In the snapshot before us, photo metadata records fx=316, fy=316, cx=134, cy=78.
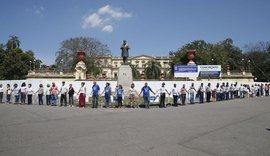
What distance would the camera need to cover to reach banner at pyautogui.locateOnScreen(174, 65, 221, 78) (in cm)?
4488

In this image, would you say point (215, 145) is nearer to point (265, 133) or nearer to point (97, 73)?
point (265, 133)

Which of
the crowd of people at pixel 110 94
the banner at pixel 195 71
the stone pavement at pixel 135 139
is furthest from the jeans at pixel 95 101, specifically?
the banner at pixel 195 71

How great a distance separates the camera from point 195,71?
45406 millimetres

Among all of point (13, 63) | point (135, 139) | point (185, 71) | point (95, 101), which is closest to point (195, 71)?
point (185, 71)

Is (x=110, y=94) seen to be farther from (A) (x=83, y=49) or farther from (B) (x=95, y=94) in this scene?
(A) (x=83, y=49)

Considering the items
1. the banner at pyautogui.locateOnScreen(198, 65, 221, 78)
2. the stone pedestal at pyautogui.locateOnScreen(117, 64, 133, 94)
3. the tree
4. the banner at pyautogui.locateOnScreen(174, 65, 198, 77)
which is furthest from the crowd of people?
the tree

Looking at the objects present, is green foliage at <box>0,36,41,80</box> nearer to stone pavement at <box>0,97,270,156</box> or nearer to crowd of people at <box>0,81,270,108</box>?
crowd of people at <box>0,81,270,108</box>

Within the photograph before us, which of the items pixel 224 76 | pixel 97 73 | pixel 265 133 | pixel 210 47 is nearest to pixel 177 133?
pixel 265 133

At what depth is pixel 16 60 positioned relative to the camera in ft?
261

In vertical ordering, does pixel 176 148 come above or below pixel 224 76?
below

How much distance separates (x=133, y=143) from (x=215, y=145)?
197cm

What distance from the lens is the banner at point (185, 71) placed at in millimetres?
44781

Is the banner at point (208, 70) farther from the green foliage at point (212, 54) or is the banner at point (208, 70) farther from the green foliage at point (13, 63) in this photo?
the green foliage at point (13, 63)

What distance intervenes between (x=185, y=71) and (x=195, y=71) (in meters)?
1.51
